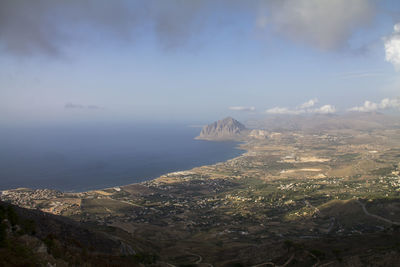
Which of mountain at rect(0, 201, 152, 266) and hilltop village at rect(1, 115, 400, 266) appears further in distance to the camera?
hilltop village at rect(1, 115, 400, 266)

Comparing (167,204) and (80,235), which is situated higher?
(80,235)

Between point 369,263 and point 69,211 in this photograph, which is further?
point 69,211

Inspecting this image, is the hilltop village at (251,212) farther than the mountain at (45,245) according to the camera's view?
Yes

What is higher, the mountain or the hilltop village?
the mountain

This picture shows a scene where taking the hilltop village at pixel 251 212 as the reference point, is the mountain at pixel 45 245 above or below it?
above

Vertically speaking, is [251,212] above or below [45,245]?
below

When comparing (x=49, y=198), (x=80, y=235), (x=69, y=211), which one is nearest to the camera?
(x=80, y=235)

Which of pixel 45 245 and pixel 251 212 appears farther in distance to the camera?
pixel 251 212

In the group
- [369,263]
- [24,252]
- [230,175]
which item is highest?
[24,252]

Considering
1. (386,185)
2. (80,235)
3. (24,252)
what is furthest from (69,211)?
(386,185)

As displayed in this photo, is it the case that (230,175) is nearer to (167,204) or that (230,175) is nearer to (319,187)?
(319,187)

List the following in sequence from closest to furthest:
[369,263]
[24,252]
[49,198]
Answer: [24,252] < [369,263] < [49,198]
